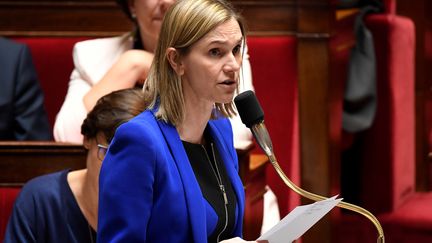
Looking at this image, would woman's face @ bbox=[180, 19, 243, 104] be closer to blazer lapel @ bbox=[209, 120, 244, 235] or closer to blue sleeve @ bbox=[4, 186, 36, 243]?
blazer lapel @ bbox=[209, 120, 244, 235]

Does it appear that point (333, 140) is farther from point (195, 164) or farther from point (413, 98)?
point (195, 164)

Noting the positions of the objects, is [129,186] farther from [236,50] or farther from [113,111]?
[113,111]

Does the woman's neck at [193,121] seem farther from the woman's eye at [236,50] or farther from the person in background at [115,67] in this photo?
the person in background at [115,67]

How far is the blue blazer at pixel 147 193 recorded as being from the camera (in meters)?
0.84

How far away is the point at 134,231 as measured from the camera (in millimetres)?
840

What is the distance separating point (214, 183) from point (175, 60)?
0.13m

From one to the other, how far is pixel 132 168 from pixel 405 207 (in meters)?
1.31

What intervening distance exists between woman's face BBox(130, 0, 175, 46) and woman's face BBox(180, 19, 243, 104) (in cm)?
65

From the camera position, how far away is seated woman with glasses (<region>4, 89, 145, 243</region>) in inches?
45.6

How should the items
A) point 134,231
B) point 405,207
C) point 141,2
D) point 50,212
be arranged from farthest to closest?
point 405,207, point 141,2, point 50,212, point 134,231

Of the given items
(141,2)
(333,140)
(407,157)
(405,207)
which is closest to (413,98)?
(407,157)

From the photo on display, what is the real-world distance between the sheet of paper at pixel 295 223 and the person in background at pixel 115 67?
539 millimetres

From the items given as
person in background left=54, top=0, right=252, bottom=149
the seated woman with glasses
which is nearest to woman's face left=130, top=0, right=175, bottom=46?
person in background left=54, top=0, right=252, bottom=149

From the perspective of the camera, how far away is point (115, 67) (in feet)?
4.96
